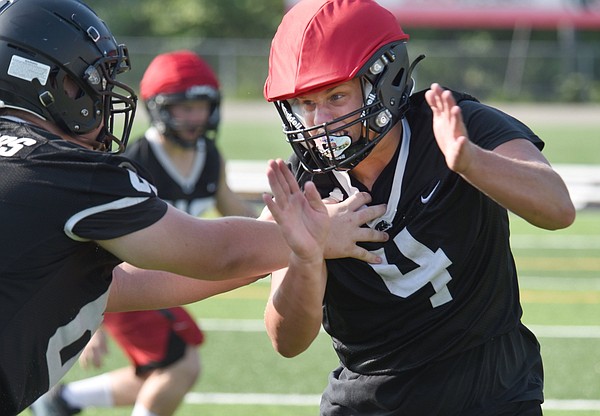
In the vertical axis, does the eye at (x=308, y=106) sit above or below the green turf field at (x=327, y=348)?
above

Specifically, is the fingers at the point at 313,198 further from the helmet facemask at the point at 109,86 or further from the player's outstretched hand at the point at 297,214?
the helmet facemask at the point at 109,86

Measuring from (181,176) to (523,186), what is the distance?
400 cm

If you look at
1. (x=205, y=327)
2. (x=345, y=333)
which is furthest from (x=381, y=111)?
(x=205, y=327)

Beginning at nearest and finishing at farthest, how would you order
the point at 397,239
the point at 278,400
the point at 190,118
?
1. the point at 397,239
2. the point at 278,400
3. the point at 190,118

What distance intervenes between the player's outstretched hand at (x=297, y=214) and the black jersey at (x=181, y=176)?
360 centimetres

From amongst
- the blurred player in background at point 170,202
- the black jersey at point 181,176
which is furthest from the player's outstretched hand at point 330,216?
the black jersey at point 181,176

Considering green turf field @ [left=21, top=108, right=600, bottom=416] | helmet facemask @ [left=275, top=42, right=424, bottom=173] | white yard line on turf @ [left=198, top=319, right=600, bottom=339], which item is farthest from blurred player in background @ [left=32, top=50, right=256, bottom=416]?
helmet facemask @ [left=275, top=42, right=424, bottom=173]

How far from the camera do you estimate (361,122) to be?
10.7 ft

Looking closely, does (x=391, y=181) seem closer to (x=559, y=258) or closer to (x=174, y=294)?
(x=174, y=294)

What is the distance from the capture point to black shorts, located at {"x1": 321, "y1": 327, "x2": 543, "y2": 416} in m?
3.36

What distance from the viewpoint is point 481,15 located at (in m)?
32.0

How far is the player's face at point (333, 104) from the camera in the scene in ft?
10.7

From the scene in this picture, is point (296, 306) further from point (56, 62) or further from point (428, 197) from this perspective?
point (56, 62)

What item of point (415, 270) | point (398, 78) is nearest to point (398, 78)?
point (398, 78)
